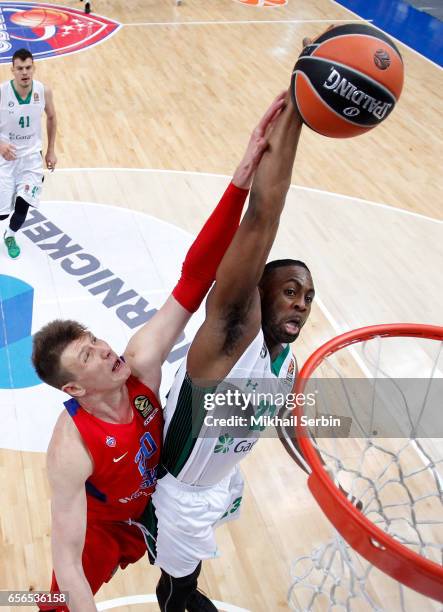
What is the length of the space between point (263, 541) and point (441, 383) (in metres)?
1.89

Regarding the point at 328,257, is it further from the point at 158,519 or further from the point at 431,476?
the point at 158,519

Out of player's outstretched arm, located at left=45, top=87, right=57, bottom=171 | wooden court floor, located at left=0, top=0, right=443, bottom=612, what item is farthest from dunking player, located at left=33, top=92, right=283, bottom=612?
player's outstretched arm, located at left=45, top=87, right=57, bottom=171

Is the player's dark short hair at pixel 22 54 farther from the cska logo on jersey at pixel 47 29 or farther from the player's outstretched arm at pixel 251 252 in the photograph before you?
the cska logo on jersey at pixel 47 29

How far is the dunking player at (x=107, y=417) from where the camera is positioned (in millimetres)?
2188

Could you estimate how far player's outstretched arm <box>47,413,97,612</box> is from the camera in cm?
219

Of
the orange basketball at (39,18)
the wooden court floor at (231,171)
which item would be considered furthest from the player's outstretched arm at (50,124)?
the orange basketball at (39,18)

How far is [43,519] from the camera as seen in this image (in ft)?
12.0

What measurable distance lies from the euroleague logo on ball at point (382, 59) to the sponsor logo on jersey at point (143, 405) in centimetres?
135

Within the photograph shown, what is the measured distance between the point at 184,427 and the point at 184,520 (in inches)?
15.5

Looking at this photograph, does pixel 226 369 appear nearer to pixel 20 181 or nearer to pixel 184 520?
pixel 184 520

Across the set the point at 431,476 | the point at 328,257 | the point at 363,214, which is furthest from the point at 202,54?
the point at 431,476

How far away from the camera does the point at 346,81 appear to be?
193 centimetres

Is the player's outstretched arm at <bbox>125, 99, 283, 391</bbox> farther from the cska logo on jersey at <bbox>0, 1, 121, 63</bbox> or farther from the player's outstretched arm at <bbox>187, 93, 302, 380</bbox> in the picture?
the cska logo on jersey at <bbox>0, 1, 121, 63</bbox>

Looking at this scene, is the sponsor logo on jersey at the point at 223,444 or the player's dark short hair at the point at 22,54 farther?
the player's dark short hair at the point at 22,54
